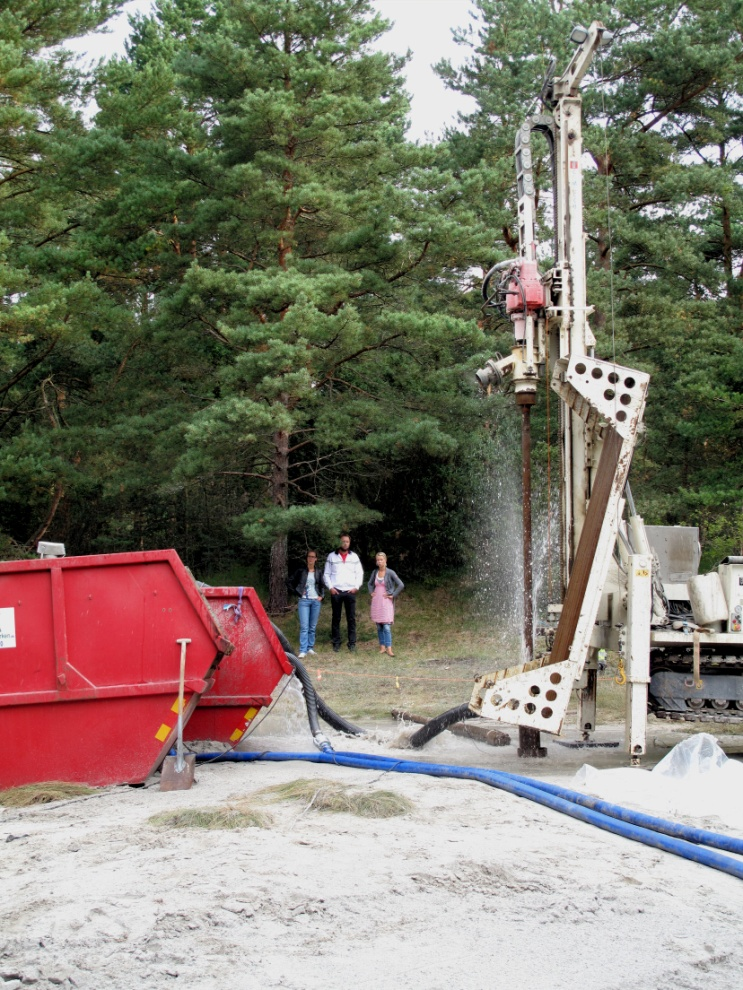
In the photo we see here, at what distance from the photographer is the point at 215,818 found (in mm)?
5949

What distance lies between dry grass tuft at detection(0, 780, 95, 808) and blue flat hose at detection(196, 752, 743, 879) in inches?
50.3

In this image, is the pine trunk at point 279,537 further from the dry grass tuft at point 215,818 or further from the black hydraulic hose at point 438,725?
the dry grass tuft at point 215,818

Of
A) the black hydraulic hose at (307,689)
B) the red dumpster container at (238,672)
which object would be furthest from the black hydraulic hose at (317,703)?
the red dumpster container at (238,672)

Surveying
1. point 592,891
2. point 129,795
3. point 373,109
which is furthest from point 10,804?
point 373,109

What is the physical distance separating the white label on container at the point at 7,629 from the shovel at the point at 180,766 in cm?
117

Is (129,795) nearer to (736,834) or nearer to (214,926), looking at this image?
(214,926)

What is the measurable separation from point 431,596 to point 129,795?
17.5 meters

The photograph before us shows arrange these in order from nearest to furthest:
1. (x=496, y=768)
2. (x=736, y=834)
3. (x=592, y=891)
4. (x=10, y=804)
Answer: (x=592, y=891) < (x=736, y=834) < (x=10, y=804) < (x=496, y=768)

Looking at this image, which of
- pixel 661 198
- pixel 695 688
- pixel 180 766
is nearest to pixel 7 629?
pixel 180 766

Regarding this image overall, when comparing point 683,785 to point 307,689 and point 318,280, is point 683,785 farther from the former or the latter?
point 318,280

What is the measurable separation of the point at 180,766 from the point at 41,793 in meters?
0.91

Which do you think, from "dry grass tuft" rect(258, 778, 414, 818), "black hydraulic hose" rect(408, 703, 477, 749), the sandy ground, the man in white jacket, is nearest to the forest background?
the man in white jacket

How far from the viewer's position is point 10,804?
22.6 ft

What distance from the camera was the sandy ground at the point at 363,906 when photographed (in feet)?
12.9
